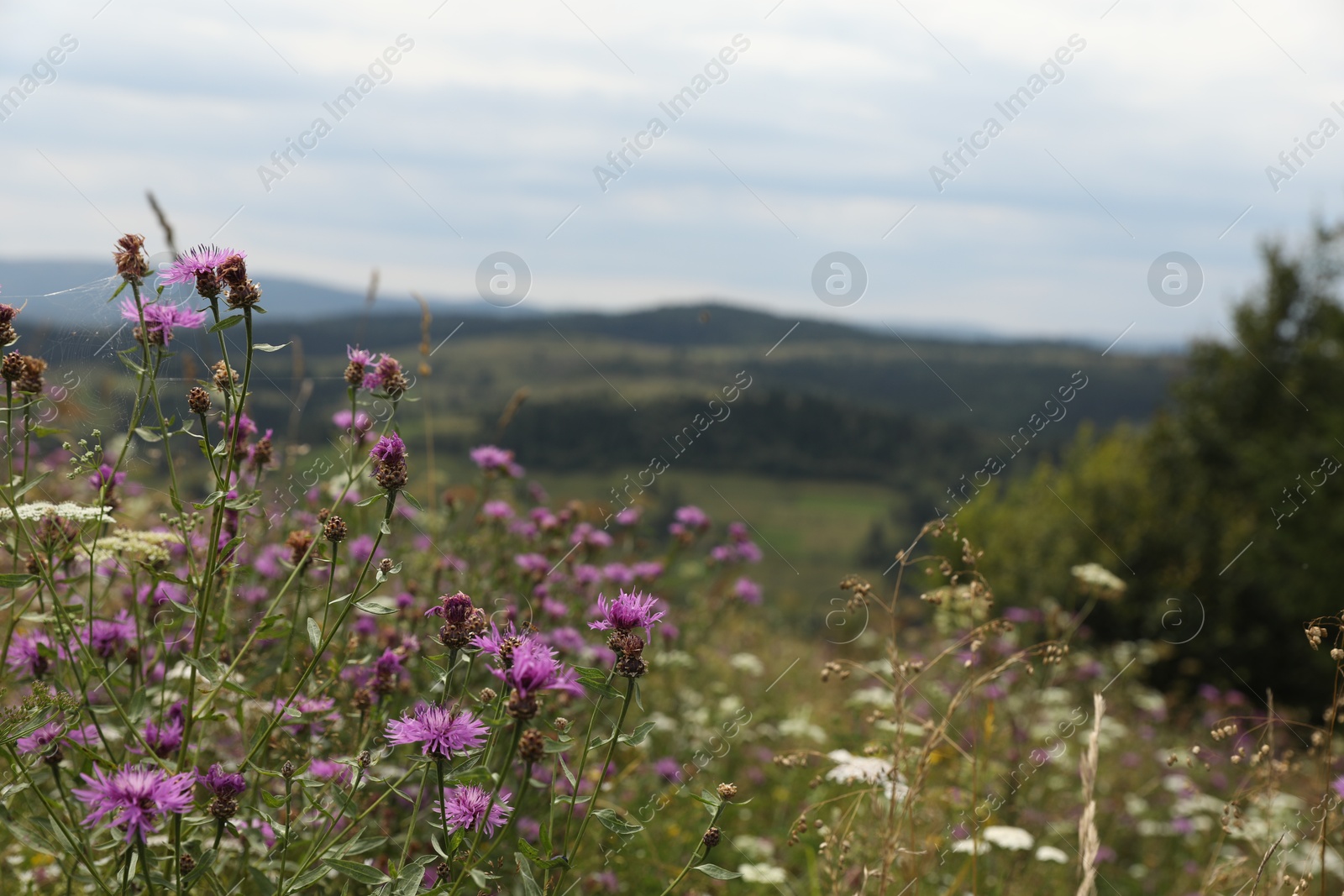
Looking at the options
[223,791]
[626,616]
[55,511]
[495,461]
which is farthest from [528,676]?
[495,461]

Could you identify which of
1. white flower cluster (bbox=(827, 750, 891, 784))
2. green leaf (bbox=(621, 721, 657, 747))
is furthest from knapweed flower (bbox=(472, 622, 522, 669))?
white flower cluster (bbox=(827, 750, 891, 784))

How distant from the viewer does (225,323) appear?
5.18 ft

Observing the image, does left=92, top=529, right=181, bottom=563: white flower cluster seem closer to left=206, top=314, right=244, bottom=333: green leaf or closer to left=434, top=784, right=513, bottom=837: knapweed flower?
left=206, top=314, right=244, bottom=333: green leaf

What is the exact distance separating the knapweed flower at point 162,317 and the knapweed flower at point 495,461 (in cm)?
213

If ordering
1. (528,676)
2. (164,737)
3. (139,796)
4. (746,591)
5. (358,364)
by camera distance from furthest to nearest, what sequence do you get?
(746,591) < (358,364) < (164,737) < (528,676) < (139,796)

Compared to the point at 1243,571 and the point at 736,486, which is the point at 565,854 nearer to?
the point at 1243,571

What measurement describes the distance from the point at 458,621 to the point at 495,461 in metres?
2.56

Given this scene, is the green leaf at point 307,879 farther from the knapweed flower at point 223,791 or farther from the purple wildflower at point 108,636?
the purple wildflower at point 108,636

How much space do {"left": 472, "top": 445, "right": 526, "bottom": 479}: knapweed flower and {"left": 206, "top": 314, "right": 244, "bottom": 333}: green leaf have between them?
2439mm

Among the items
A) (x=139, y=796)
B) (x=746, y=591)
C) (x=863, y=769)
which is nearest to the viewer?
(x=139, y=796)

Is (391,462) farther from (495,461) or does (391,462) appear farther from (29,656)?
(495,461)

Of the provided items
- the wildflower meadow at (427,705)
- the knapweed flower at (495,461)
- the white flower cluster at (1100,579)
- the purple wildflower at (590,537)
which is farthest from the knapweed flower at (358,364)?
the white flower cluster at (1100,579)

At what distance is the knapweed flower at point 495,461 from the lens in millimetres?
4082

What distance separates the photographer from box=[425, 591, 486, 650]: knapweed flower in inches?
61.6
